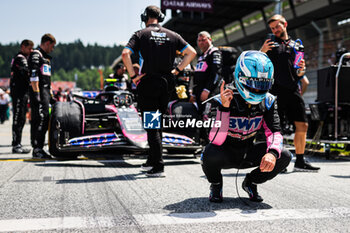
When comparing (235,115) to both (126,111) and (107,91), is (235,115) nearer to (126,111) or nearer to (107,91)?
(126,111)

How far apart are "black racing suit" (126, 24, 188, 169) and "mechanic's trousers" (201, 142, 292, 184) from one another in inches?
52.9

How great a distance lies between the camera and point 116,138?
5461 mm

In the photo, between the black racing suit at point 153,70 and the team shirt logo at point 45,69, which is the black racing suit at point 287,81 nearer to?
the black racing suit at point 153,70

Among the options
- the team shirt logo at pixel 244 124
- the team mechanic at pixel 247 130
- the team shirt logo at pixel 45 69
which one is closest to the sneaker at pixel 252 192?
the team mechanic at pixel 247 130

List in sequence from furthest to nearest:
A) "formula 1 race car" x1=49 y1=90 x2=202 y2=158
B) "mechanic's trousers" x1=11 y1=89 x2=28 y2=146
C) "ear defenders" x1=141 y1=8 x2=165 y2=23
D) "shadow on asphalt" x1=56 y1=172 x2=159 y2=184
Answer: "mechanic's trousers" x1=11 y1=89 x2=28 y2=146, "formula 1 race car" x1=49 y1=90 x2=202 y2=158, "ear defenders" x1=141 y1=8 x2=165 y2=23, "shadow on asphalt" x1=56 y1=172 x2=159 y2=184

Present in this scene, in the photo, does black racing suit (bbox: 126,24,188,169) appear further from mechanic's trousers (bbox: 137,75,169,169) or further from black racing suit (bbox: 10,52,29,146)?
black racing suit (bbox: 10,52,29,146)

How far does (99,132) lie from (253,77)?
3.26m

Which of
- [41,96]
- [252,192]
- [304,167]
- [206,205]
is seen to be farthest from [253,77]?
[41,96]

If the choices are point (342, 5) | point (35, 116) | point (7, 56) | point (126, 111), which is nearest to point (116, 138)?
point (126, 111)

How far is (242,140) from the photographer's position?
10.9 ft

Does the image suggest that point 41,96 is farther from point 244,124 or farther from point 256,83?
point 256,83

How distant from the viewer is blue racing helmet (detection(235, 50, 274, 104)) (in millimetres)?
2990

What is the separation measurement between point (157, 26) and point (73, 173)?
6.24ft

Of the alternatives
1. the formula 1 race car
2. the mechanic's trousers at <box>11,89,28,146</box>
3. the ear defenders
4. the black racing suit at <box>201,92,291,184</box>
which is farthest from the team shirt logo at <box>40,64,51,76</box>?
the black racing suit at <box>201,92,291,184</box>
